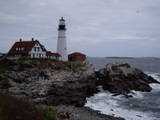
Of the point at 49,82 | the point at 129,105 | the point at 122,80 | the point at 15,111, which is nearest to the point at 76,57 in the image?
the point at 122,80

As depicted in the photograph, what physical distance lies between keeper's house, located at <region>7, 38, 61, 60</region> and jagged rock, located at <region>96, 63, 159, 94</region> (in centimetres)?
1202

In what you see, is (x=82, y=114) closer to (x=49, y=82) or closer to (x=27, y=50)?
(x=49, y=82)

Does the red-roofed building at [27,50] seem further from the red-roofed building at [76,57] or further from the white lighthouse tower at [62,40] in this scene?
the red-roofed building at [76,57]

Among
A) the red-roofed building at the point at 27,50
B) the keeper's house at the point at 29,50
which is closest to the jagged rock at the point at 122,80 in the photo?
the keeper's house at the point at 29,50

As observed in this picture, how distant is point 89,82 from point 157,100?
27.5ft

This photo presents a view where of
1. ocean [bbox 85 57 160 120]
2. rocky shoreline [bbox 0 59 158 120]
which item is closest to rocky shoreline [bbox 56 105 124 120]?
rocky shoreline [bbox 0 59 158 120]

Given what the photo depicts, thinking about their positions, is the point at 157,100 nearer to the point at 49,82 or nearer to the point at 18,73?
the point at 49,82

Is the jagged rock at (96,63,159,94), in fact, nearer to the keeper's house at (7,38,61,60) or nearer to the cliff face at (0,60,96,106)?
the cliff face at (0,60,96,106)

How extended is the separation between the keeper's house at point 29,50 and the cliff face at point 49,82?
21.0 ft

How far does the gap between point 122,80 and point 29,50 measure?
17.4 metres

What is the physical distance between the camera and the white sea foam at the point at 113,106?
97.2 feet

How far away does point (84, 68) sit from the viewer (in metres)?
54.8

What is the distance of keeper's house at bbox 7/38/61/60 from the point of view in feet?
187

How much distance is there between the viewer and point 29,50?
56.7 meters
